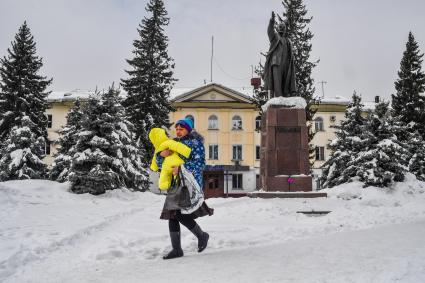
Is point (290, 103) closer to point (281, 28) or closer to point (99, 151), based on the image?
point (281, 28)

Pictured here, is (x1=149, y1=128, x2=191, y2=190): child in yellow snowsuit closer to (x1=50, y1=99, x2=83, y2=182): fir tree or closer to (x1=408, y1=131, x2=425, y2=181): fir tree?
(x1=50, y1=99, x2=83, y2=182): fir tree

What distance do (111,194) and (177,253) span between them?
9829 mm

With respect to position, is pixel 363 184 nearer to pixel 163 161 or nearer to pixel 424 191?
pixel 424 191

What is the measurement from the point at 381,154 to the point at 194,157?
10.6 meters

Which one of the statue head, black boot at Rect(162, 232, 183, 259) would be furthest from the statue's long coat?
black boot at Rect(162, 232, 183, 259)

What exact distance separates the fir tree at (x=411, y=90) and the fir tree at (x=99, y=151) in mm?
22460

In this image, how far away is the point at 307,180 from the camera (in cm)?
993

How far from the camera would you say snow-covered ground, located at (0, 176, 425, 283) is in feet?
10.3

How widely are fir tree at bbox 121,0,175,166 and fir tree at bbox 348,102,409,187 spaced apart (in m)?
15.3

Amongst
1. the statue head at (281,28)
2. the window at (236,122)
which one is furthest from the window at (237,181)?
the statue head at (281,28)

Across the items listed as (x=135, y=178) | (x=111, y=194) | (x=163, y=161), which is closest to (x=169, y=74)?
(x=135, y=178)

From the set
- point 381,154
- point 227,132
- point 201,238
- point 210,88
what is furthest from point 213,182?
point 201,238

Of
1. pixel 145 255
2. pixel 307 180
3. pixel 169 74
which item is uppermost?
pixel 169 74

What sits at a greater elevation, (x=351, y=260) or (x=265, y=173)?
(x=265, y=173)
